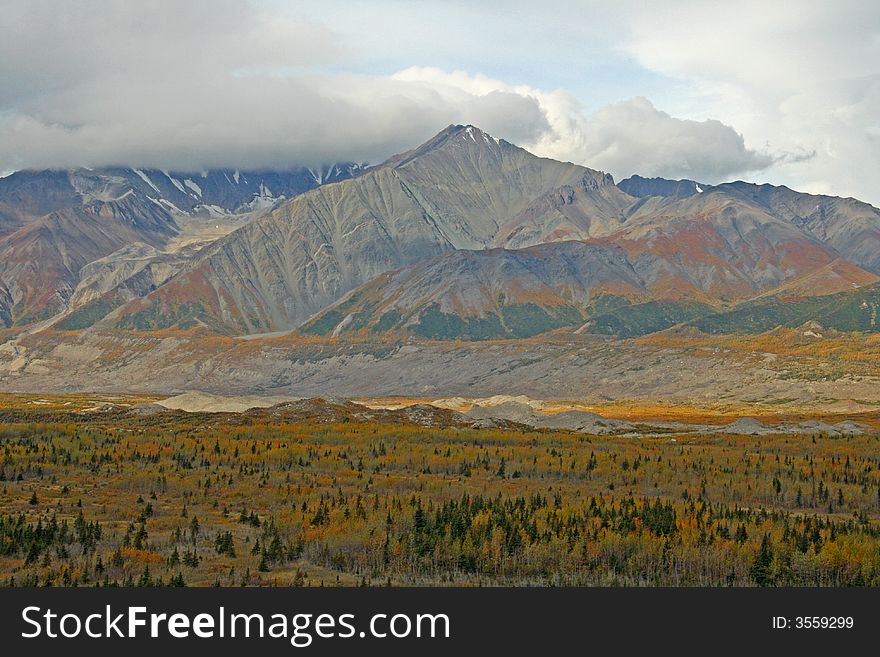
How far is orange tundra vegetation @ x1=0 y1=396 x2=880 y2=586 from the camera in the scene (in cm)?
3462

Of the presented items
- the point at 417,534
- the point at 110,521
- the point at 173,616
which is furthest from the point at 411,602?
the point at 110,521

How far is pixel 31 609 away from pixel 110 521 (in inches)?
774

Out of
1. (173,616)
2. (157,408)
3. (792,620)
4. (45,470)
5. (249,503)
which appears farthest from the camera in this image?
(157,408)

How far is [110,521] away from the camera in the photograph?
43656 mm

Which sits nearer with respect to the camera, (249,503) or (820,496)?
(249,503)

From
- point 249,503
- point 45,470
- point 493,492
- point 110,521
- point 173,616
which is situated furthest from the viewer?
point 45,470

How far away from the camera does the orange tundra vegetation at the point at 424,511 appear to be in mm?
34625

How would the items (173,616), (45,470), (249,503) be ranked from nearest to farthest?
1. (173,616)
2. (249,503)
3. (45,470)

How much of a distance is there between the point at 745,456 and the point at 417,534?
1766 inches

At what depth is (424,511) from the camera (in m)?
44.4

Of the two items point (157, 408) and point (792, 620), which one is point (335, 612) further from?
point (157, 408)

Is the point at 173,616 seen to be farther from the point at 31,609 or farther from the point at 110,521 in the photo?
the point at 110,521

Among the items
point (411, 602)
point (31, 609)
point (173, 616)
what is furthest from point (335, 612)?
point (31, 609)

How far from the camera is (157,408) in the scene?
409 ft
